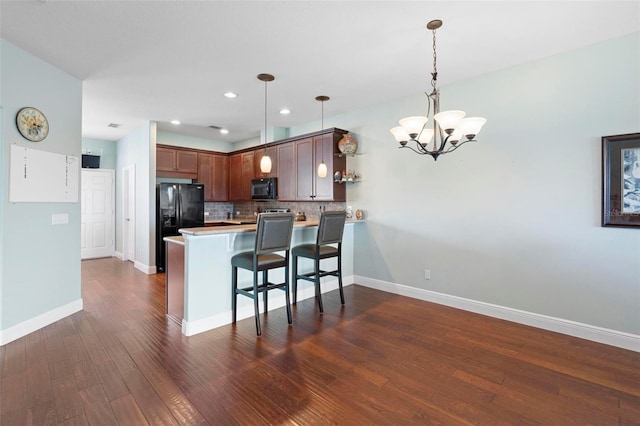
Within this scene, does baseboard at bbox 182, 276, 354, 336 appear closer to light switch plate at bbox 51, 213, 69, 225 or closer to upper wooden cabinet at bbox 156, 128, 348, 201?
upper wooden cabinet at bbox 156, 128, 348, 201

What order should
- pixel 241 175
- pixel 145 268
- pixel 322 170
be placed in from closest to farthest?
1. pixel 322 170
2. pixel 145 268
3. pixel 241 175

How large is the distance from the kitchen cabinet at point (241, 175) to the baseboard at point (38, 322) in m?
3.46

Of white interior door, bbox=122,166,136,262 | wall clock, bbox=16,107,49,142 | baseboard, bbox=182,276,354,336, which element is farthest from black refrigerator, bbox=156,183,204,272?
baseboard, bbox=182,276,354,336

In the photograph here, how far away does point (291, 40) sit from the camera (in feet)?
8.81

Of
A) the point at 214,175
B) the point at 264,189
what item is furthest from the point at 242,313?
the point at 214,175

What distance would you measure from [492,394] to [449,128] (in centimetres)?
187

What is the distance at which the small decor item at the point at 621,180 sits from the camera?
8.55 feet

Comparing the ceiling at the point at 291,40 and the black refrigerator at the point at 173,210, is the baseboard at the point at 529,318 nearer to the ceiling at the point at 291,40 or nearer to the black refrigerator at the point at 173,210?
the ceiling at the point at 291,40

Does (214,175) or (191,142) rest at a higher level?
(191,142)

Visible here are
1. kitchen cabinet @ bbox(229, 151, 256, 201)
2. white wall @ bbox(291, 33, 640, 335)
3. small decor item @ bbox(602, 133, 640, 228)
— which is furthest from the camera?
kitchen cabinet @ bbox(229, 151, 256, 201)

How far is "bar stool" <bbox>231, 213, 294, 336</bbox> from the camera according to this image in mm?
2918

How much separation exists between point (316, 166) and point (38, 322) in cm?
378

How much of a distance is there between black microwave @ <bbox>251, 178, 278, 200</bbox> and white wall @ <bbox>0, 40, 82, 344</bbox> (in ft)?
9.28

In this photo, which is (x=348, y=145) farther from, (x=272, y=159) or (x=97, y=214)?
(x=97, y=214)
